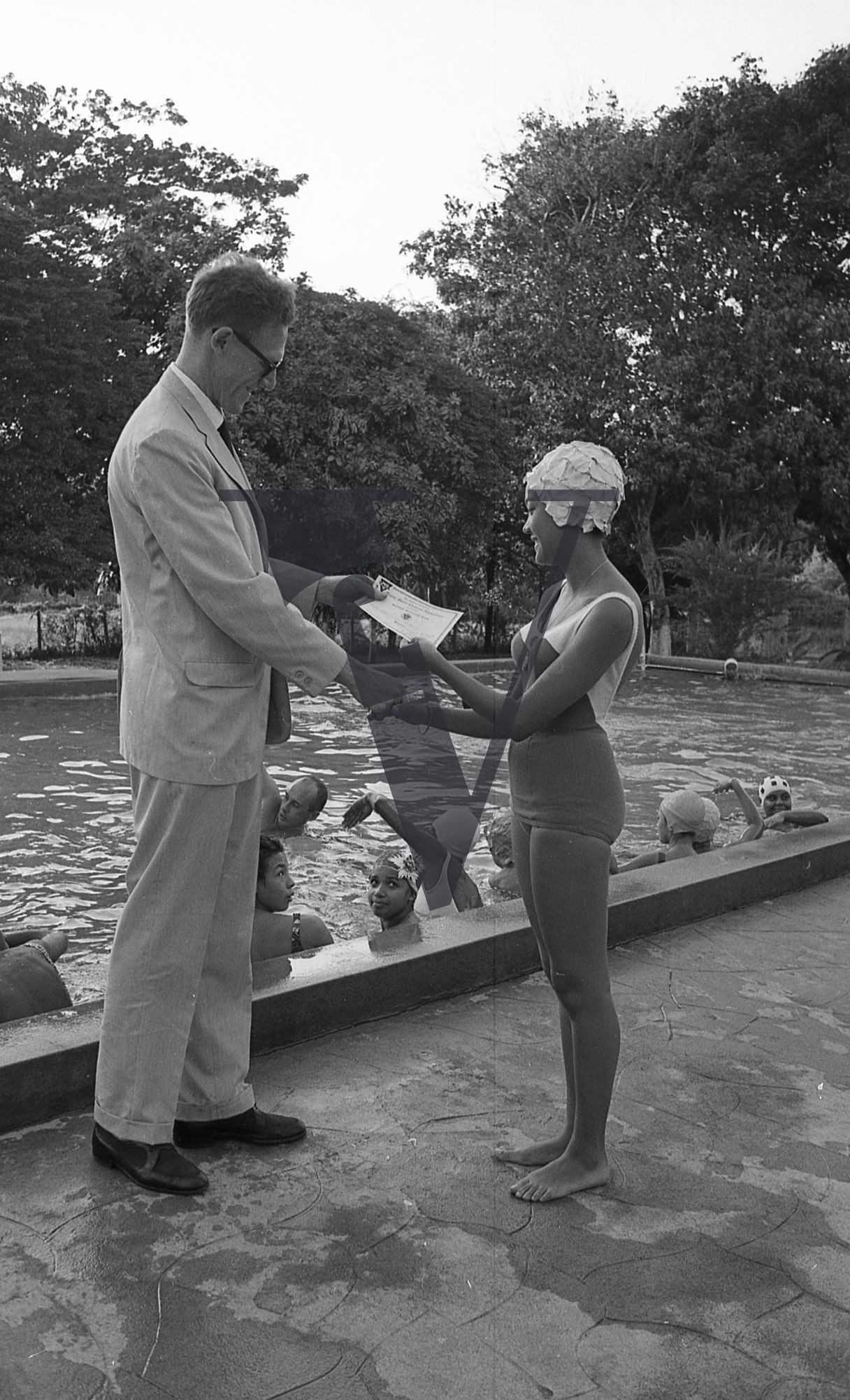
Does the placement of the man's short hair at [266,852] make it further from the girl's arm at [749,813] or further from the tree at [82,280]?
the tree at [82,280]

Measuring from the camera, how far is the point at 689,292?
92.1 ft

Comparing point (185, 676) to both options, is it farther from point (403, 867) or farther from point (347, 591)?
point (403, 867)

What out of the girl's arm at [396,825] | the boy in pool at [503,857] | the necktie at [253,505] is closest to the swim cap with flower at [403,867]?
the girl's arm at [396,825]

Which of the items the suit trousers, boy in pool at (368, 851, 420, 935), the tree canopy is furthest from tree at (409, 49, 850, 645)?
the suit trousers

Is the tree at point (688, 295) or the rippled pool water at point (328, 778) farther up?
the tree at point (688, 295)

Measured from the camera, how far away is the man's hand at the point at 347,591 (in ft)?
10.3

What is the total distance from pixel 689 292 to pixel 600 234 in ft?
7.54

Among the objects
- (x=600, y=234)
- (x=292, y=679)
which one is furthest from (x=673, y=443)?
(x=292, y=679)

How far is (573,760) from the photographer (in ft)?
10.2

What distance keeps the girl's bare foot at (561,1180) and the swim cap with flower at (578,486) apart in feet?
4.91

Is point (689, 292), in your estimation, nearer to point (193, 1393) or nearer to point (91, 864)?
point (91, 864)

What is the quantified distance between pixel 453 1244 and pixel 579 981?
0.63 metres

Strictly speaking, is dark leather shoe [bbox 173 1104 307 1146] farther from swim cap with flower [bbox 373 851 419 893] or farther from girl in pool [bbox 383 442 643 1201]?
swim cap with flower [bbox 373 851 419 893]

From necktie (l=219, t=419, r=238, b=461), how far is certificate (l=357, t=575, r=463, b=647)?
54 centimetres
